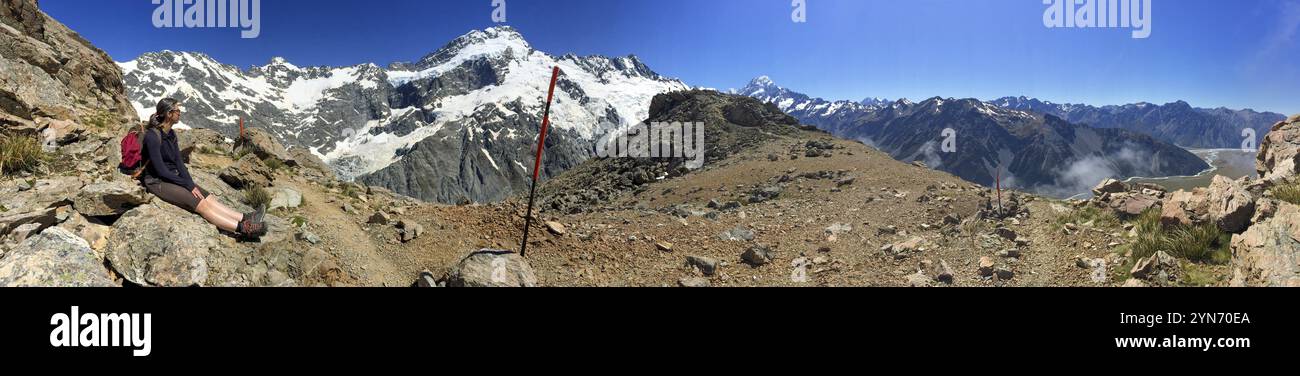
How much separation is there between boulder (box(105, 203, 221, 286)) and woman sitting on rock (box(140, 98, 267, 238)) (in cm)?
63

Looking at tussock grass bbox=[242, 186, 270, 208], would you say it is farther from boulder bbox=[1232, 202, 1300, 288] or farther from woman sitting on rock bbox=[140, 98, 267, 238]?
boulder bbox=[1232, 202, 1300, 288]

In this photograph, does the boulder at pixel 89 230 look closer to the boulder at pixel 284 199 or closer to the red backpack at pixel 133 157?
the red backpack at pixel 133 157

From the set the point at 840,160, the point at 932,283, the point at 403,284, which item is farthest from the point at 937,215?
the point at 403,284

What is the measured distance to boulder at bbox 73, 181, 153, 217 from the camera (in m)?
6.76

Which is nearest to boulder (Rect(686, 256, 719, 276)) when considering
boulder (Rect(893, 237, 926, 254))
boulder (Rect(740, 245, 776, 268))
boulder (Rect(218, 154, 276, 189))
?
boulder (Rect(740, 245, 776, 268))

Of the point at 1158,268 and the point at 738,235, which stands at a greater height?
the point at 1158,268

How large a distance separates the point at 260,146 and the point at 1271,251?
2605 centimetres

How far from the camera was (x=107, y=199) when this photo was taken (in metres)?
6.89

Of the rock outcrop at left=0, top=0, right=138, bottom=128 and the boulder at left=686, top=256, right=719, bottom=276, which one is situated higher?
the rock outcrop at left=0, top=0, right=138, bottom=128

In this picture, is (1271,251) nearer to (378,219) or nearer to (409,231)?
(409,231)

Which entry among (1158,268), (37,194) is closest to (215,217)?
(37,194)
